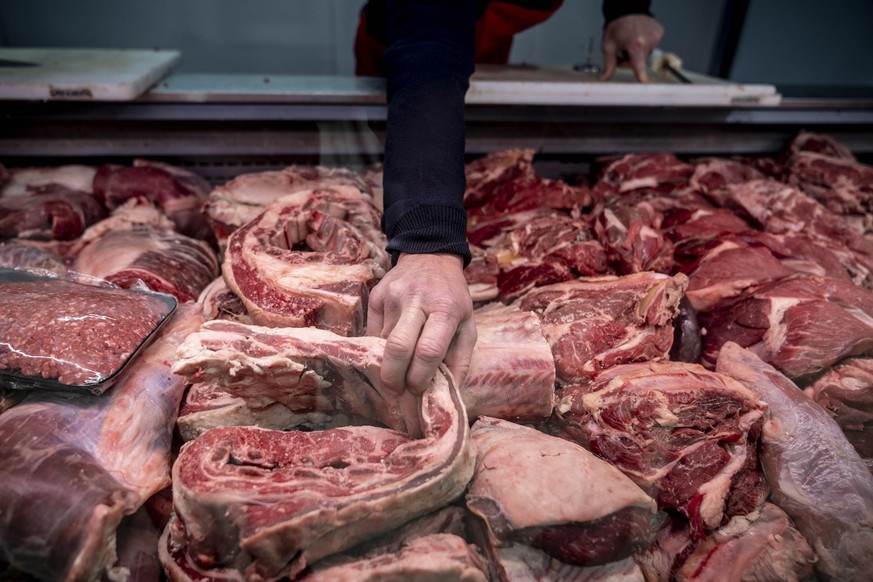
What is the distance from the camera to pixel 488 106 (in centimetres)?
303

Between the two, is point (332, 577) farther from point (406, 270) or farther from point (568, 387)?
point (568, 387)

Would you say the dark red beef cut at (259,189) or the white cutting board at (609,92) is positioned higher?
the white cutting board at (609,92)

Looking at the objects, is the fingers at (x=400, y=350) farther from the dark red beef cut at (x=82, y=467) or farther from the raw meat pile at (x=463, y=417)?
the dark red beef cut at (x=82, y=467)

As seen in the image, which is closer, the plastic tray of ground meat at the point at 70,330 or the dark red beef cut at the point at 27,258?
the plastic tray of ground meat at the point at 70,330

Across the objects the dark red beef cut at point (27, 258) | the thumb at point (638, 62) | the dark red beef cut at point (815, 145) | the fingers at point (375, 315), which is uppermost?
the thumb at point (638, 62)

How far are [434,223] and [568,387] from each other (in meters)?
0.79

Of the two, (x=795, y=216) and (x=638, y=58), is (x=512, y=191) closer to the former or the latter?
(x=638, y=58)

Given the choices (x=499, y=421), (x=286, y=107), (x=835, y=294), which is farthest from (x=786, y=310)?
(x=286, y=107)

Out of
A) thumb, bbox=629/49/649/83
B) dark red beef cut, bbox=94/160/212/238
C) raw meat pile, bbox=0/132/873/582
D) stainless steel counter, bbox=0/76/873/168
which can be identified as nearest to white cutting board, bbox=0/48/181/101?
stainless steel counter, bbox=0/76/873/168

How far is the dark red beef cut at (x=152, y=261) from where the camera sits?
85.1 inches

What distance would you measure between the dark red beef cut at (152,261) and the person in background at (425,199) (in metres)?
0.98

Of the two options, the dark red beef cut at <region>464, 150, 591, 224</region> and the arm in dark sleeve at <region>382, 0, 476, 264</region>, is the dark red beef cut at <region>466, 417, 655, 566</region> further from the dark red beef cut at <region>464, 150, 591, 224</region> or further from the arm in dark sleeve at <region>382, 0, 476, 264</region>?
the dark red beef cut at <region>464, 150, 591, 224</region>

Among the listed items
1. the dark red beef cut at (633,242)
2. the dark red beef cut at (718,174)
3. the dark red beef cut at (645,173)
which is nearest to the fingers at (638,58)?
the dark red beef cut at (645,173)

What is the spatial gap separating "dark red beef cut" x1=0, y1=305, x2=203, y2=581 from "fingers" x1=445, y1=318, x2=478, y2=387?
91cm
